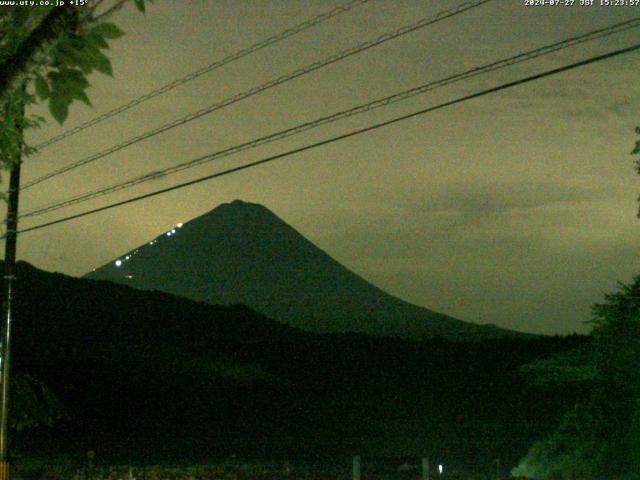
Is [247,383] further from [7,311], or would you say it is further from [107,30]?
[107,30]

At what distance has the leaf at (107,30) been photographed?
518cm

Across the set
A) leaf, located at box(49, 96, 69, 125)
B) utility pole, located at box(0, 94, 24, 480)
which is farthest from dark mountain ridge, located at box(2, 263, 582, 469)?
leaf, located at box(49, 96, 69, 125)

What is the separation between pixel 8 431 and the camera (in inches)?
586

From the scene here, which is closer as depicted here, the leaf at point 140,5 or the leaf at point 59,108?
the leaf at point 140,5

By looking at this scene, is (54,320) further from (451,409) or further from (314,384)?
(451,409)

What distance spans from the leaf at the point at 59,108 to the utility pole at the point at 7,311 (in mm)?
9845

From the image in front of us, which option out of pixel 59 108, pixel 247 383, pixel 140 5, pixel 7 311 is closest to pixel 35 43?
pixel 59 108

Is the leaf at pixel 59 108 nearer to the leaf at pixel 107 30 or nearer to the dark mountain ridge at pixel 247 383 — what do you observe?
the leaf at pixel 107 30

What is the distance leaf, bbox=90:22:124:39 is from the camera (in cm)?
518

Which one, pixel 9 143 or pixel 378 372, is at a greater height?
pixel 378 372

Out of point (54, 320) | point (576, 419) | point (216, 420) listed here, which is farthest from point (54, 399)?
point (54, 320)

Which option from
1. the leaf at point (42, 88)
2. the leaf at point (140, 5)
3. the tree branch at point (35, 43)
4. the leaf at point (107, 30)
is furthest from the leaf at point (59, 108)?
the leaf at point (140, 5)

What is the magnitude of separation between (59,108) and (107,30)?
0.50m

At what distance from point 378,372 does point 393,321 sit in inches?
3228
